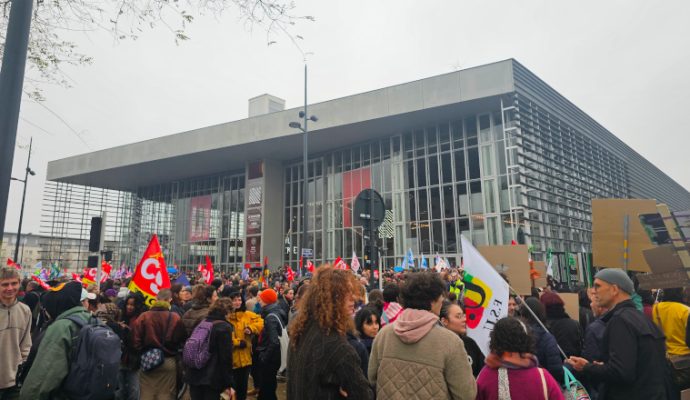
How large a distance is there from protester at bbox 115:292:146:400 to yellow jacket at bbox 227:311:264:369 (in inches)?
48.3

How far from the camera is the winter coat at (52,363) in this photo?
416cm

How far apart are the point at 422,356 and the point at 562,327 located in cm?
305

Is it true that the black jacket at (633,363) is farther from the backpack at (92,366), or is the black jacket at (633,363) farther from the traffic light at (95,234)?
the traffic light at (95,234)

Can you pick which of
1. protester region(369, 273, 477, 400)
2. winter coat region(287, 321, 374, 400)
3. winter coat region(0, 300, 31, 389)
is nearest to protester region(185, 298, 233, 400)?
winter coat region(0, 300, 31, 389)

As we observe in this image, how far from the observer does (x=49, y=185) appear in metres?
48.0

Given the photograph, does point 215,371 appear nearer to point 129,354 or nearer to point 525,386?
point 129,354

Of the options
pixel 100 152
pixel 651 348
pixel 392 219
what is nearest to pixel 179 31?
pixel 651 348

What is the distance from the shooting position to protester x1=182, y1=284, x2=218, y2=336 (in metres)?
5.79

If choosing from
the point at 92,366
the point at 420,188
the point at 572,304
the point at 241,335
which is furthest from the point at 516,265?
the point at 420,188

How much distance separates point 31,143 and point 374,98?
22872 mm

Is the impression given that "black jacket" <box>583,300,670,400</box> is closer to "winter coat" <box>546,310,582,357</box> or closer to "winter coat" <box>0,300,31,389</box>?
"winter coat" <box>546,310,582,357</box>

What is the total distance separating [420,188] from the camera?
29.2 metres

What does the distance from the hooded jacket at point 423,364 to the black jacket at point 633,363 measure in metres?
1.30

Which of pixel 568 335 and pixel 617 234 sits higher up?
pixel 617 234
